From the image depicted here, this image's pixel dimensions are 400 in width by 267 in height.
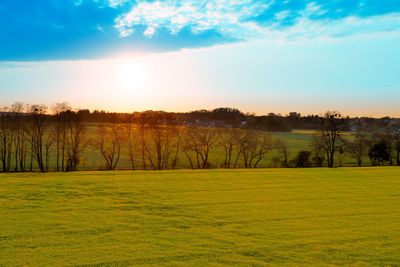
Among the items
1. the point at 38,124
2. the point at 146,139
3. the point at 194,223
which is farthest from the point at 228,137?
the point at 194,223

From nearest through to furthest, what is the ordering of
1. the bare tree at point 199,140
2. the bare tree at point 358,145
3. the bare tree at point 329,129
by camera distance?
the bare tree at point 329,129 → the bare tree at point 199,140 → the bare tree at point 358,145

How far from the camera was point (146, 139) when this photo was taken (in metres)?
43.5

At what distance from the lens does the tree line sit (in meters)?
36.7

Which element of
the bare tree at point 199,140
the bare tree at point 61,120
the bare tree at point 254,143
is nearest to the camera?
the bare tree at point 61,120

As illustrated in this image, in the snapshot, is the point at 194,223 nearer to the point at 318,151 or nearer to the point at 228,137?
the point at 318,151

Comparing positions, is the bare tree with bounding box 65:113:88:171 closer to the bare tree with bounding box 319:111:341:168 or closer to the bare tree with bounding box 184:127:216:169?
the bare tree with bounding box 184:127:216:169

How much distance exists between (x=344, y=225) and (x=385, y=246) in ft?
5.67

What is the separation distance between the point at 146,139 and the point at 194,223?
35349mm

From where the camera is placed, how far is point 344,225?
9.21 m

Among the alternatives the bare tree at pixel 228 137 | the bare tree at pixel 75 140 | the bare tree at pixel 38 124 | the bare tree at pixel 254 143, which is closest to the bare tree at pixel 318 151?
the bare tree at pixel 254 143

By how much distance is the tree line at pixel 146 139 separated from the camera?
3666 centimetres

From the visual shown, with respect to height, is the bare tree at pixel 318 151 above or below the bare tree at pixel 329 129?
below

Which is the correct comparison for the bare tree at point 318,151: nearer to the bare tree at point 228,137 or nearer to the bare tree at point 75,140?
the bare tree at point 228,137

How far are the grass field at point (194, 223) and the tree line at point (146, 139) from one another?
890 inches
